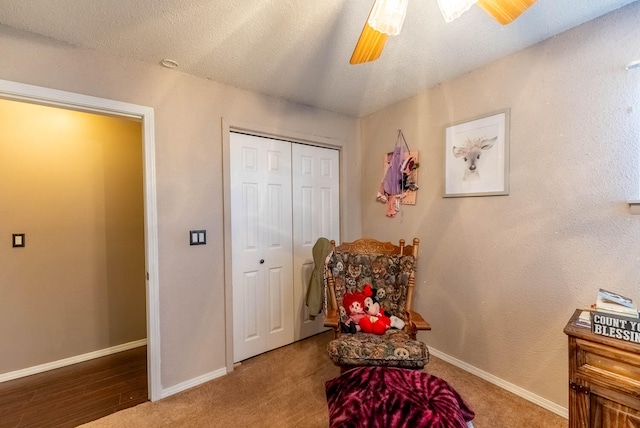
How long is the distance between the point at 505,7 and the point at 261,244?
2.21m

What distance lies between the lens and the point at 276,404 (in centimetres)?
181

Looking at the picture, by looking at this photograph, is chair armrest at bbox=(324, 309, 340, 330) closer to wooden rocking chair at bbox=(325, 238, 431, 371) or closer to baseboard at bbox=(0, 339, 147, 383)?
wooden rocking chair at bbox=(325, 238, 431, 371)

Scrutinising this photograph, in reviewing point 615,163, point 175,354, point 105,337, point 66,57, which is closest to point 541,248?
point 615,163

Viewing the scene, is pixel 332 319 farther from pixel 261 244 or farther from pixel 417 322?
pixel 261 244

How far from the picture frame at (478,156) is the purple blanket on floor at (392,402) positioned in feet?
4.61

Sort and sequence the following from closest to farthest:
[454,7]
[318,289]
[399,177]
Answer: [454,7] < [318,289] < [399,177]

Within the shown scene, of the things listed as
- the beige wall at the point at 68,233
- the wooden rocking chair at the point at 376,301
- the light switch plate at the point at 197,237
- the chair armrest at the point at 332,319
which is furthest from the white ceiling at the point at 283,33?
the chair armrest at the point at 332,319

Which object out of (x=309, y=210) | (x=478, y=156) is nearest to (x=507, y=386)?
(x=478, y=156)

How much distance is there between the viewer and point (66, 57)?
1628mm

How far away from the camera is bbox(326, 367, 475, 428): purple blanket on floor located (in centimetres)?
107

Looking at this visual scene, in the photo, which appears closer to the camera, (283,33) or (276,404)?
(283,33)

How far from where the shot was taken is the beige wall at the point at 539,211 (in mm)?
1468

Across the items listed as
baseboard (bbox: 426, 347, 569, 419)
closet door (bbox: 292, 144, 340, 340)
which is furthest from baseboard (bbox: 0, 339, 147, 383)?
baseboard (bbox: 426, 347, 569, 419)

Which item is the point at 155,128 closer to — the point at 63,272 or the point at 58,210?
the point at 58,210
